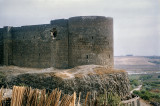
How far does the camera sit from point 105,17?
54.3 feet

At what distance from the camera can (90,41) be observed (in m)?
16.1

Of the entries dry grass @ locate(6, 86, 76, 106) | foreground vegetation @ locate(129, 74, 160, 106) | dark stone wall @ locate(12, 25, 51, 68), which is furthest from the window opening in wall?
foreground vegetation @ locate(129, 74, 160, 106)

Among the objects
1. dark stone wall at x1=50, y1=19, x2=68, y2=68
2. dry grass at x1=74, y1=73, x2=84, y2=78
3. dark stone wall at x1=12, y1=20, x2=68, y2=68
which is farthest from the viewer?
dark stone wall at x1=12, y1=20, x2=68, y2=68

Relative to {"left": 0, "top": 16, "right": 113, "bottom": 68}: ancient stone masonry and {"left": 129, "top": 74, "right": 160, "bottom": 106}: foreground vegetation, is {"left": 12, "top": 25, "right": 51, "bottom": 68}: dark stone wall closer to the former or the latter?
{"left": 0, "top": 16, "right": 113, "bottom": 68}: ancient stone masonry

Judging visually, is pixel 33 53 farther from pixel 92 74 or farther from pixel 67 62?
pixel 92 74

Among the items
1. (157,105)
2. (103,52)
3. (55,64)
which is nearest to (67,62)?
(55,64)

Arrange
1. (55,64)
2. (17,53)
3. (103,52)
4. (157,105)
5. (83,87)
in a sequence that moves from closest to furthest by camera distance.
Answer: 1. (83,87)
2. (103,52)
3. (55,64)
4. (17,53)
5. (157,105)

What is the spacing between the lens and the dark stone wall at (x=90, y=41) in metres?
16.1

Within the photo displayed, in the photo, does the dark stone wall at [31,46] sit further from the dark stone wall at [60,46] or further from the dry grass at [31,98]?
the dry grass at [31,98]

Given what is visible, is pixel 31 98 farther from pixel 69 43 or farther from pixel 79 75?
pixel 69 43

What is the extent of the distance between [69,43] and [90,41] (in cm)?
202

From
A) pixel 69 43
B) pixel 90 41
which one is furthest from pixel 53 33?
pixel 90 41

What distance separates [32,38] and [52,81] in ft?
28.4

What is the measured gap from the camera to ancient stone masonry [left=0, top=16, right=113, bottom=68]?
53.0ft
